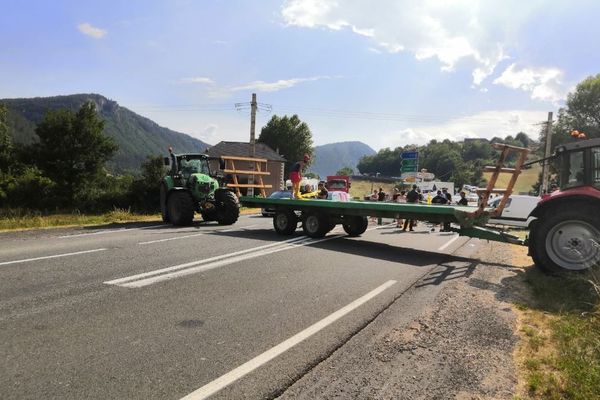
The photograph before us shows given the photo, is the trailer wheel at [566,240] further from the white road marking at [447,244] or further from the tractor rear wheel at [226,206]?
the tractor rear wheel at [226,206]

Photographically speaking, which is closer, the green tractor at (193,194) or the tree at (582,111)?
the green tractor at (193,194)

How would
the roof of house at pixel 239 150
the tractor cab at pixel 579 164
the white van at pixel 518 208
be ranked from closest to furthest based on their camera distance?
1. the tractor cab at pixel 579 164
2. the white van at pixel 518 208
3. the roof of house at pixel 239 150

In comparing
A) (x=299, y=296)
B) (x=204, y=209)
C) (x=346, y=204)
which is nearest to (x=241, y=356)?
(x=299, y=296)

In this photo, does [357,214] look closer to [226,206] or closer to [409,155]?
[226,206]

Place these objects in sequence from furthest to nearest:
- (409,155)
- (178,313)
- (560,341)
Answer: (409,155)
(178,313)
(560,341)

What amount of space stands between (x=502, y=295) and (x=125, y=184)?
2765 cm

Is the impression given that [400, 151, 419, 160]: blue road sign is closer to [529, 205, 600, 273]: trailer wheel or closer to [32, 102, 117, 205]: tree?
[529, 205, 600, 273]: trailer wheel

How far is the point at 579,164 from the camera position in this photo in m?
8.12

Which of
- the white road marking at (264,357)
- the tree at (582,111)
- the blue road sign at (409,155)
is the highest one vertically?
the tree at (582,111)

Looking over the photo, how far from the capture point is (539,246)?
8062 millimetres

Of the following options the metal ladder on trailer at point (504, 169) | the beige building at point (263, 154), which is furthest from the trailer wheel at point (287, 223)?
the beige building at point (263, 154)

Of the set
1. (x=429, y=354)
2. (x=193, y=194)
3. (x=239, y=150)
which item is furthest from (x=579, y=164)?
(x=239, y=150)

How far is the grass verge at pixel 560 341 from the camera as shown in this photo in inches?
140

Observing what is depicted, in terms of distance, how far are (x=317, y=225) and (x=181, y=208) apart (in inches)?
206
